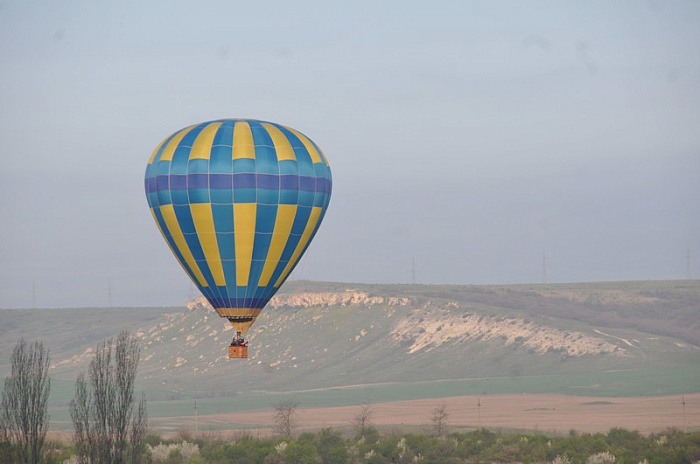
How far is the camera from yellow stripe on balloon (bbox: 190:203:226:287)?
57.8m

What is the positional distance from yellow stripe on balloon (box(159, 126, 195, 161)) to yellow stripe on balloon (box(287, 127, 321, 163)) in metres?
5.19

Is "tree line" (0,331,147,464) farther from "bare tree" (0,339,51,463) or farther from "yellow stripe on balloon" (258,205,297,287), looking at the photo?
"yellow stripe on balloon" (258,205,297,287)

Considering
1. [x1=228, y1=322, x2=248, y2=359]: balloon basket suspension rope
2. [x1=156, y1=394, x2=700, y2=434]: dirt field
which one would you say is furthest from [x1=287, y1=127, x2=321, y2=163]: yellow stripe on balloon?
[x1=156, y1=394, x2=700, y2=434]: dirt field

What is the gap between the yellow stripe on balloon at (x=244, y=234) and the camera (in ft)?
189

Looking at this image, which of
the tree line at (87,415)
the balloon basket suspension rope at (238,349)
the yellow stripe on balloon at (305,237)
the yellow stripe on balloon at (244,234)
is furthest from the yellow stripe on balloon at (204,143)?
the tree line at (87,415)

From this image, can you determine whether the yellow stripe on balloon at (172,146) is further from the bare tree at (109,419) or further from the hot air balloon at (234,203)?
the bare tree at (109,419)

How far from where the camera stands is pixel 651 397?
176 m

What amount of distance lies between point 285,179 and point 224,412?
12121cm

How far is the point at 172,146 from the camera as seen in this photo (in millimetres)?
59062

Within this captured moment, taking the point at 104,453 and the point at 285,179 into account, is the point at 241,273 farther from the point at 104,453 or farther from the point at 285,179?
the point at 104,453

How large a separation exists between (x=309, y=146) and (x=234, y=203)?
5093 millimetres

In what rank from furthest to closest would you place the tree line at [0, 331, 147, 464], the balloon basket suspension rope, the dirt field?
the dirt field < the tree line at [0, 331, 147, 464] < the balloon basket suspension rope

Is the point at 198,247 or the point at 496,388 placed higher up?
the point at 198,247

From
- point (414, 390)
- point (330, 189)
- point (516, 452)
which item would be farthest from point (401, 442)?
point (414, 390)
